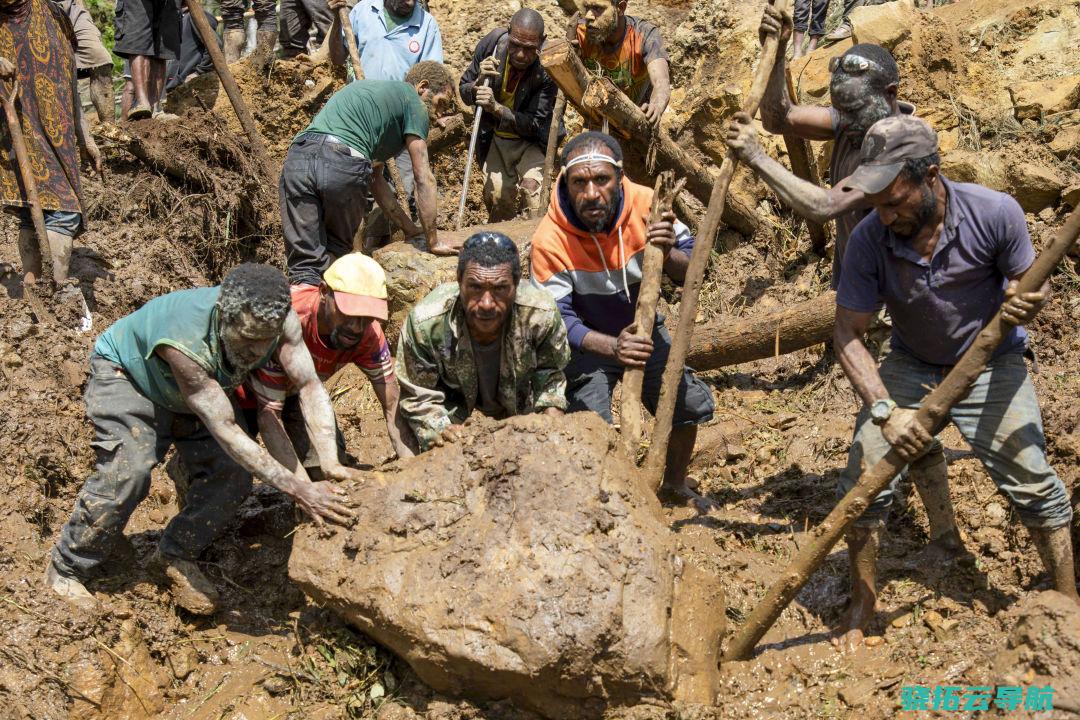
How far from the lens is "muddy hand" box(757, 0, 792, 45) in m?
4.47

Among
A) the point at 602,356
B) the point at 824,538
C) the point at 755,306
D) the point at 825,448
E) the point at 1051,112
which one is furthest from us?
the point at 755,306

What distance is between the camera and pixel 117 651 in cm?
450

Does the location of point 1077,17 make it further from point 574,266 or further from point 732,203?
point 574,266

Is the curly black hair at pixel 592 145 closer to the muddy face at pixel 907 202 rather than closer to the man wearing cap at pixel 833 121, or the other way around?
the man wearing cap at pixel 833 121

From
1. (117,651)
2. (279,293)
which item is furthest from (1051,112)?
(117,651)

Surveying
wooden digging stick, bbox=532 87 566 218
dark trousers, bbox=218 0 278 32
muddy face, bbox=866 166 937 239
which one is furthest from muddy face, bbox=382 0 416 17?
muddy face, bbox=866 166 937 239

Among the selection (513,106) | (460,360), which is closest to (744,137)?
(460,360)

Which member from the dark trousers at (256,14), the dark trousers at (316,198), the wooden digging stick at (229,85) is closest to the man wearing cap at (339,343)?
the dark trousers at (316,198)

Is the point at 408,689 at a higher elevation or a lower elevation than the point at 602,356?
lower

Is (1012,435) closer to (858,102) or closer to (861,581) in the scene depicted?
(861,581)

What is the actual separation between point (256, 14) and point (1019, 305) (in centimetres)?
865

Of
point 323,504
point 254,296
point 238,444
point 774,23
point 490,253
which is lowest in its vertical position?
point 323,504

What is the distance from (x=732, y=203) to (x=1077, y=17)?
9.10 ft

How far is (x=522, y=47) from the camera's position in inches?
280
